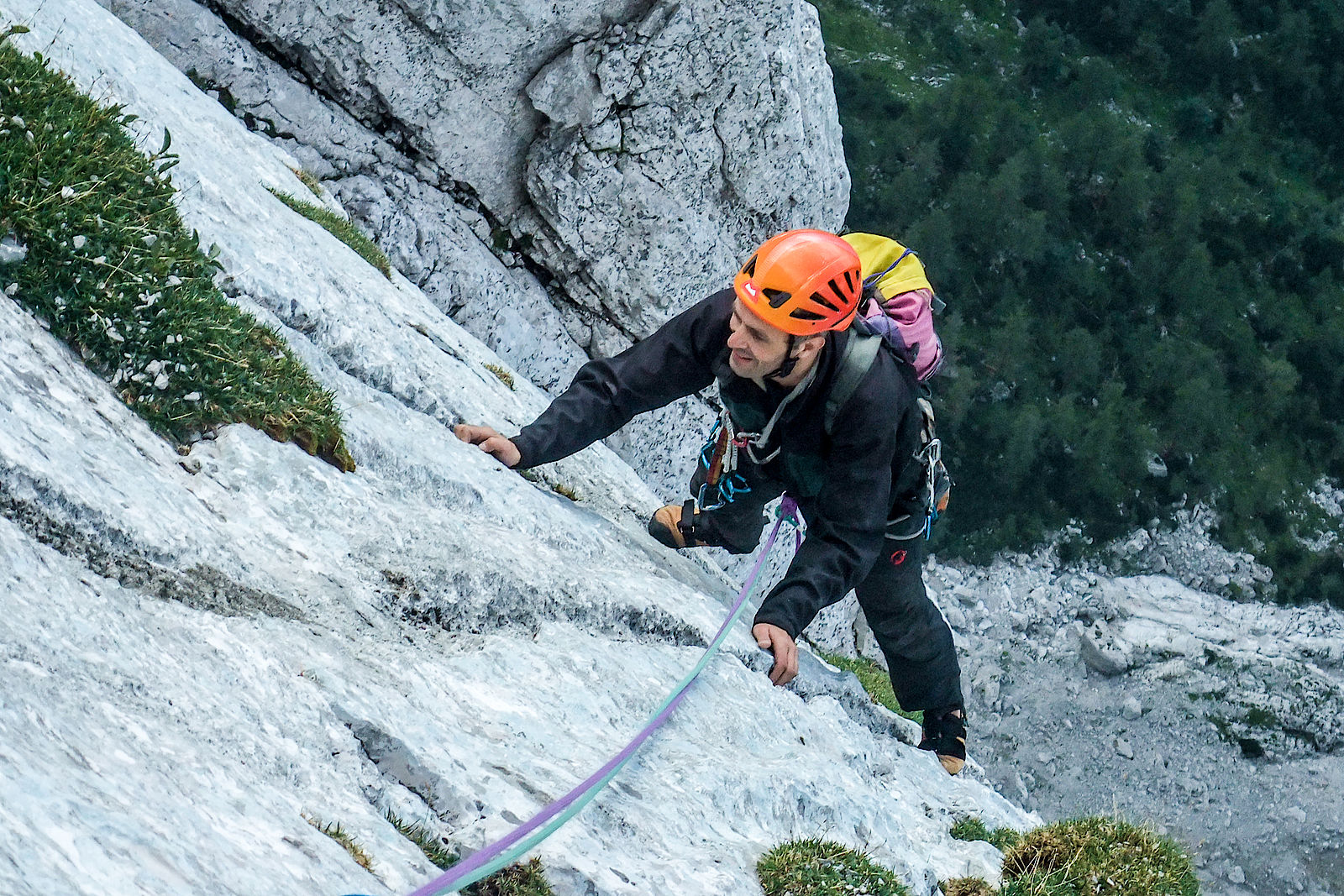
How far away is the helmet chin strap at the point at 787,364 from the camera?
6.23 meters

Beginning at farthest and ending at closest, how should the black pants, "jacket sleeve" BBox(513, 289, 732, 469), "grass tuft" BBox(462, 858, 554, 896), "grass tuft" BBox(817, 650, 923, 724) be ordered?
1. "grass tuft" BBox(817, 650, 923, 724)
2. the black pants
3. "jacket sleeve" BBox(513, 289, 732, 469)
4. "grass tuft" BBox(462, 858, 554, 896)

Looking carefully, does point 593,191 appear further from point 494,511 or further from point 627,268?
point 494,511

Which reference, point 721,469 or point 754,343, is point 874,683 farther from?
point 754,343

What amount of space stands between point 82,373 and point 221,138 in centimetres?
624

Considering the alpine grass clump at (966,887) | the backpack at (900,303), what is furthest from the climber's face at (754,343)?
the alpine grass clump at (966,887)

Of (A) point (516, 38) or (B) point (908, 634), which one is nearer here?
(B) point (908, 634)

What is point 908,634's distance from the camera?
9.20m

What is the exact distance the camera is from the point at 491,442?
24.6 ft

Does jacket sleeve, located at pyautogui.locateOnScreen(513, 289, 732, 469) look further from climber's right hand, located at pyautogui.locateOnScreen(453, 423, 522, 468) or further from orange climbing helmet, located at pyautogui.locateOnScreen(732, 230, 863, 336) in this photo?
orange climbing helmet, located at pyautogui.locateOnScreen(732, 230, 863, 336)

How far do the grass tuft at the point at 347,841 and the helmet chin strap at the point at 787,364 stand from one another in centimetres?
366

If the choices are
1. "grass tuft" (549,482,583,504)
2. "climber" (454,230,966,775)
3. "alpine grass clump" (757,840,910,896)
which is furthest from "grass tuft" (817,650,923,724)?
"alpine grass clump" (757,840,910,896)

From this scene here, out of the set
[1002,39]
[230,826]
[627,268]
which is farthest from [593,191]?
[1002,39]

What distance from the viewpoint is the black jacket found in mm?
6707

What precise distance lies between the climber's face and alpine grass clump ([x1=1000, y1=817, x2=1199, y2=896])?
3345mm
